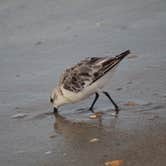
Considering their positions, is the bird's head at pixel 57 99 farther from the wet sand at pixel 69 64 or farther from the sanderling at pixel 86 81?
the wet sand at pixel 69 64

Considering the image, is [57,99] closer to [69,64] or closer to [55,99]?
[55,99]

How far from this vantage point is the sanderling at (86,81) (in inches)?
283

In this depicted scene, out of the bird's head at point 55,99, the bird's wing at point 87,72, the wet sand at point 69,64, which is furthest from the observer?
the bird's head at point 55,99

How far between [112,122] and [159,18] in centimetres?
478

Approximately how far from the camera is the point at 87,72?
736 centimetres

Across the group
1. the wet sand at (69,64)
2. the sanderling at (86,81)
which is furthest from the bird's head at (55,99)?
the wet sand at (69,64)

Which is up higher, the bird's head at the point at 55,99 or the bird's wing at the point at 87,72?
the bird's wing at the point at 87,72

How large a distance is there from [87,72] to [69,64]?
6.03 feet

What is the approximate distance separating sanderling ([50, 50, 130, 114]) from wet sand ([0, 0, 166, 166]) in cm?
17

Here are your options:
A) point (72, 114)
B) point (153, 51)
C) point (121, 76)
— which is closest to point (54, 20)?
point (153, 51)

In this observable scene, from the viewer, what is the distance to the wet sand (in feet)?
19.6

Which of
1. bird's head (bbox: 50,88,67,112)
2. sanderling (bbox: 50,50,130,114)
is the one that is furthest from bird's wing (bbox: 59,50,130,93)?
bird's head (bbox: 50,88,67,112)

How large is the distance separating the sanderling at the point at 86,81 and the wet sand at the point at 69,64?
0.17 metres

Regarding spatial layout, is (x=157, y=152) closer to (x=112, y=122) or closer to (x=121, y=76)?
(x=112, y=122)
